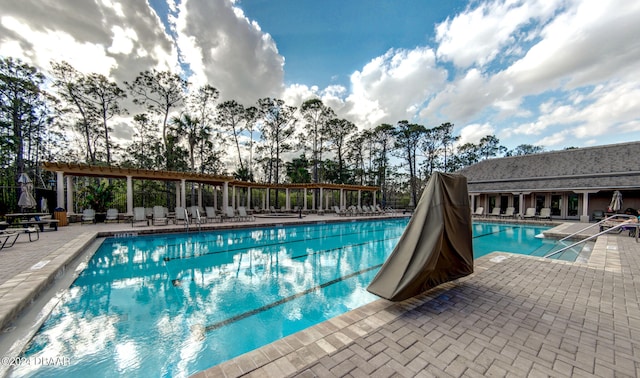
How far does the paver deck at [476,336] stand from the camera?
160 cm

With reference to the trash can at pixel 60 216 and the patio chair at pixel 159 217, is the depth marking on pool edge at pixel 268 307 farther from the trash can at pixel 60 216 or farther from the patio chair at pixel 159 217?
the trash can at pixel 60 216

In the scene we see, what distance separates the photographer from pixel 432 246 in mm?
2572

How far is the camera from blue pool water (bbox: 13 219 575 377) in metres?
2.38

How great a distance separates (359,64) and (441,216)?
12.8 m

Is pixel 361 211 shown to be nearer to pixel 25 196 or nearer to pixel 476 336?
pixel 476 336

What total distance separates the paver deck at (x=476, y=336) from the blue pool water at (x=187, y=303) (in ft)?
2.83

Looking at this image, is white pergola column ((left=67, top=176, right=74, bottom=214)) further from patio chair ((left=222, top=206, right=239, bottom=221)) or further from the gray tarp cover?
the gray tarp cover

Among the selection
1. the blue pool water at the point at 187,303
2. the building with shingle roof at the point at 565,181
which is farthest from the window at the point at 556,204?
the blue pool water at the point at 187,303

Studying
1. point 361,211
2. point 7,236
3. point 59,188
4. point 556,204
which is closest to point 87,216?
point 59,188

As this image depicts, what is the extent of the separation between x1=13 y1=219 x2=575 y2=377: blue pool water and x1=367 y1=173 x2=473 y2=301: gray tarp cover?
1.34 metres

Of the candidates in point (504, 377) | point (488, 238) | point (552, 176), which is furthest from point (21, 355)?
point (552, 176)

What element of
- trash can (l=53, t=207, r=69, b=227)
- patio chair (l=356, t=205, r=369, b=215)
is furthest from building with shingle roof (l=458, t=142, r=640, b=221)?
trash can (l=53, t=207, r=69, b=227)

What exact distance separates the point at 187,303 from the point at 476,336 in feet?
12.7

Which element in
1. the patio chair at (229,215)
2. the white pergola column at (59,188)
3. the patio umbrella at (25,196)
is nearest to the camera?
the patio umbrella at (25,196)
